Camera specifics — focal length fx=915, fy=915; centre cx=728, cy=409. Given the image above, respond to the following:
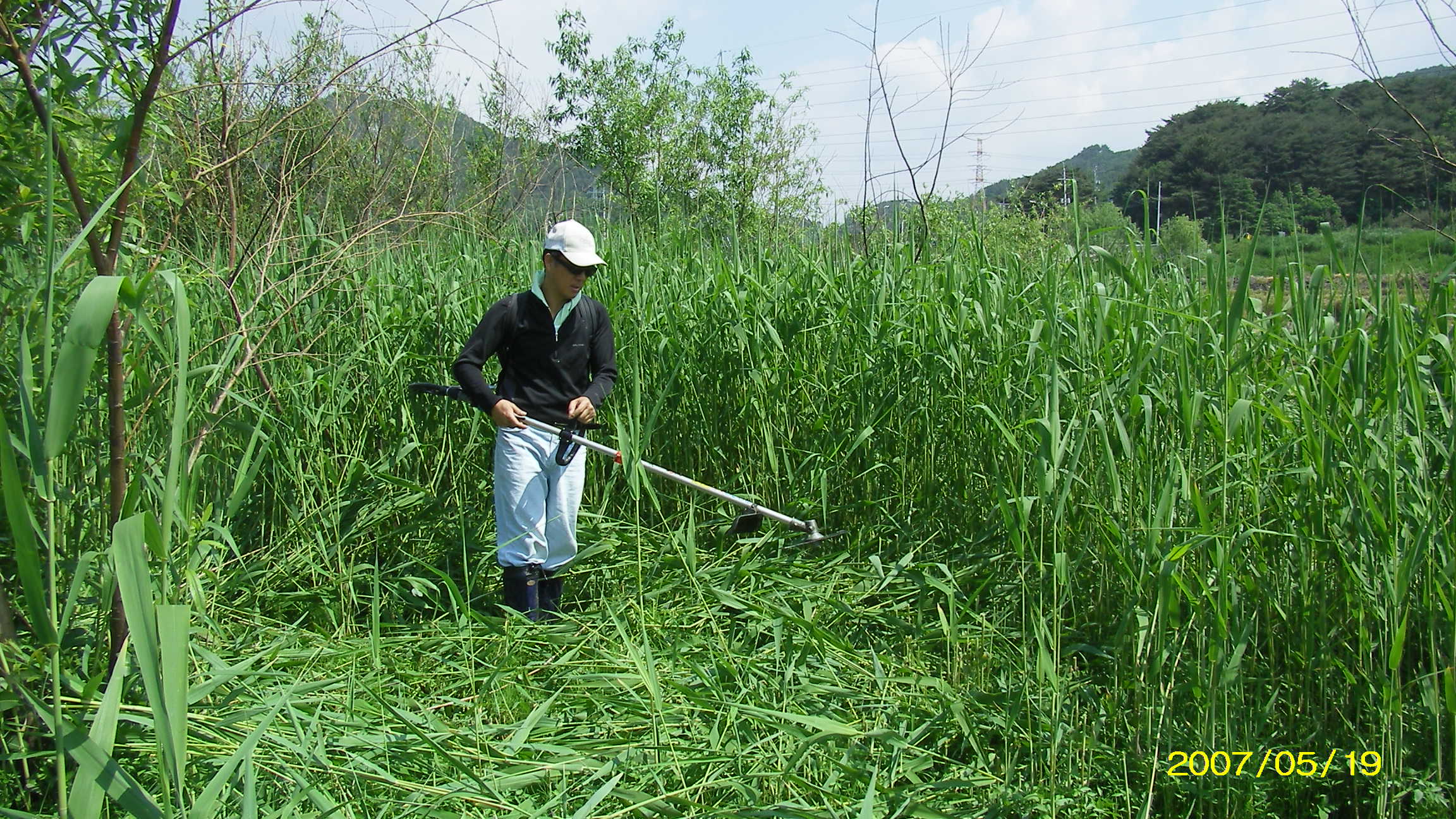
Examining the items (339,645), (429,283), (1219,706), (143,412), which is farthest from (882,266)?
(143,412)

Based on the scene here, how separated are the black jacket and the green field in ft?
1.53

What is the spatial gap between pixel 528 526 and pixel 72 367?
2.03m

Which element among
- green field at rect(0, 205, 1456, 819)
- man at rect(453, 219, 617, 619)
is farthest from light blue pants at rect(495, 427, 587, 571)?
green field at rect(0, 205, 1456, 819)

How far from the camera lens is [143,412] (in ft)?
6.69

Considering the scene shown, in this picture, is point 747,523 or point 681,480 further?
point 747,523

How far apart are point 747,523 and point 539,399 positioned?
2.77 ft

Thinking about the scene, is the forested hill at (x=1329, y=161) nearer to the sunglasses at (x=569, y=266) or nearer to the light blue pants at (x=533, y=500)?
the sunglasses at (x=569, y=266)

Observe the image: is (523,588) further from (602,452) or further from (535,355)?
(535,355)

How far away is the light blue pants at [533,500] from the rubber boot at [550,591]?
30mm

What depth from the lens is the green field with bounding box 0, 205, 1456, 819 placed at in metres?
1.85

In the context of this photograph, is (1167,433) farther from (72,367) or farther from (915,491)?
(72,367)

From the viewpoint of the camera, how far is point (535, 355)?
3.18m
